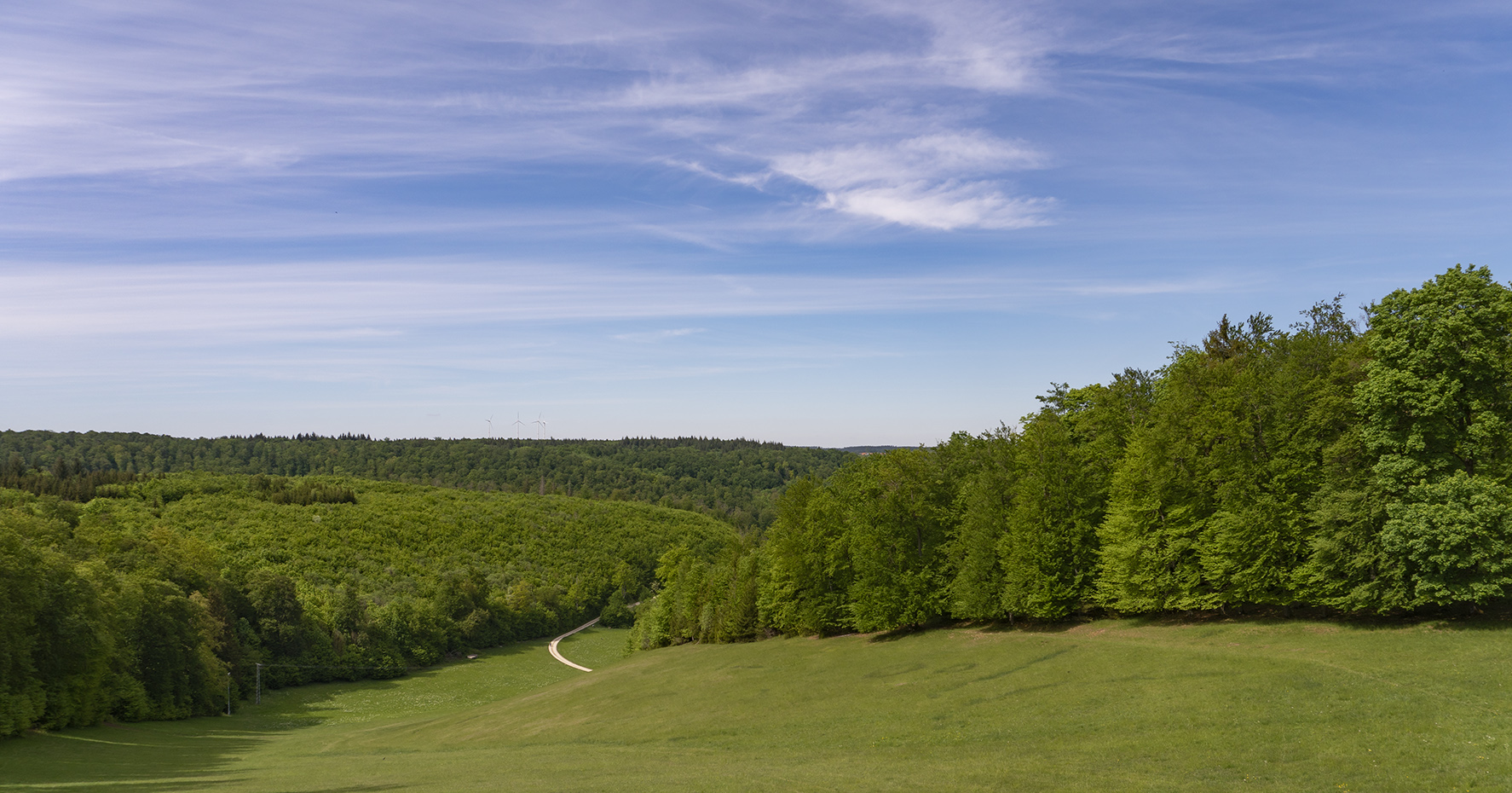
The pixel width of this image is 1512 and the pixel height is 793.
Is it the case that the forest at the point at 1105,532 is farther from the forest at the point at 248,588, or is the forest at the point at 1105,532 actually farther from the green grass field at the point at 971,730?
the green grass field at the point at 971,730

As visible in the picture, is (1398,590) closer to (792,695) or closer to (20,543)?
(792,695)

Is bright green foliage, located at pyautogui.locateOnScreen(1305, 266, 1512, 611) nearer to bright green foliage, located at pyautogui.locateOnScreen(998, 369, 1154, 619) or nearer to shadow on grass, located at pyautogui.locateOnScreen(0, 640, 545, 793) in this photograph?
bright green foliage, located at pyautogui.locateOnScreen(998, 369, 1154, 619)

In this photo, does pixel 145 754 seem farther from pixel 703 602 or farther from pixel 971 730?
pixel 703 602

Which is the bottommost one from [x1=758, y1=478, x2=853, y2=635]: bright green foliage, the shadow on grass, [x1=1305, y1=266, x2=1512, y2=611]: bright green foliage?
the shadow on grass

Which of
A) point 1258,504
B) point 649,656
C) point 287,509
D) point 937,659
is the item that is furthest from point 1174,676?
point 287,509

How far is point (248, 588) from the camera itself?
4257 inches

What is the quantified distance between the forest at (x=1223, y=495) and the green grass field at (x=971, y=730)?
2545mm

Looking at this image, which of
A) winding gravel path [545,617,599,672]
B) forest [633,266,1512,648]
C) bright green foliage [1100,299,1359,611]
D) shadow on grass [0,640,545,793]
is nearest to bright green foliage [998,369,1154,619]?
forest [633,266,1512,648]

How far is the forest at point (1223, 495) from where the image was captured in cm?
3681

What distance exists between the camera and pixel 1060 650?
45.2 m

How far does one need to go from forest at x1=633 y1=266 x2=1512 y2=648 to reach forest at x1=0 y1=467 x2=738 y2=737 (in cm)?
3184

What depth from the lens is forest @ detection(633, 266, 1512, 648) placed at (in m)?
36.8

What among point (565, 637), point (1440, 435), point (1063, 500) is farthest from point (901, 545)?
point (565, 637)

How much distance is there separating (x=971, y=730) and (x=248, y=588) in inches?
4196
